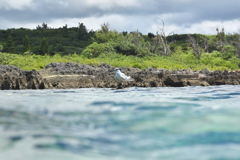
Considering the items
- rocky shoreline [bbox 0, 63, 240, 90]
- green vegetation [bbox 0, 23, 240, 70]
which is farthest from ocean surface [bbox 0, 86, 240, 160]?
green vegetation [bbox 0, 23, 240, 70]

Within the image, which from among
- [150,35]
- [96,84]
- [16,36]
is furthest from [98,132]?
[150,35]

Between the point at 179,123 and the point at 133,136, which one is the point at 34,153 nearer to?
the point at 133,136

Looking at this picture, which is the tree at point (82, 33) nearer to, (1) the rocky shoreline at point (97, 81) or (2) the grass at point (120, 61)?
(2) the grass at point (120, 61)

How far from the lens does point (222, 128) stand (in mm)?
2756

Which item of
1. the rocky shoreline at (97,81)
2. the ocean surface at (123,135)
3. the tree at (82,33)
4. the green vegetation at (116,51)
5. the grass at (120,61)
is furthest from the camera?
the tree at (82,33)

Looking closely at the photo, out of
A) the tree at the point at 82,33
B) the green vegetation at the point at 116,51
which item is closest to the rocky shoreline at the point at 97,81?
the green vegetation at the point at 116,51

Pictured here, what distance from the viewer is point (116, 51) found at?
2317 cm

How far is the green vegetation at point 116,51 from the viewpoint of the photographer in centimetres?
1862

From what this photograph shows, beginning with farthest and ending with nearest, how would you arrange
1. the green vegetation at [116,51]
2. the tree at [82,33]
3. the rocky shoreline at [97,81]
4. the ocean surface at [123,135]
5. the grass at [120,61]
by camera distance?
1. the tree at [82,33]
2. the green vegetation at [116,51]
3. the grass at [120,61]
4. the rocky shoreline at [97,81]
5. the ocean surface at [123,135]

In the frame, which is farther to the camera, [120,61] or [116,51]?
[116,51]

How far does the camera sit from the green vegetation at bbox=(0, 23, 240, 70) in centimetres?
1862

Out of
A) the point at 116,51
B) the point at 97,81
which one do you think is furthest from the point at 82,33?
the point at 97,81

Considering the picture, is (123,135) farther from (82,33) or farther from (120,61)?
(82,33)

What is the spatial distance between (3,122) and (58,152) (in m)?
1.30
